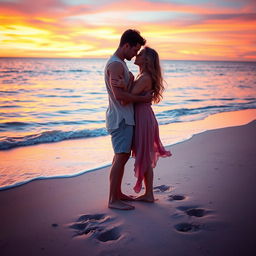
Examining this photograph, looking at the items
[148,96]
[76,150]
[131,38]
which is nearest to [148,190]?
[148,96]

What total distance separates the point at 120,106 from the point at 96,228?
1.42 meters

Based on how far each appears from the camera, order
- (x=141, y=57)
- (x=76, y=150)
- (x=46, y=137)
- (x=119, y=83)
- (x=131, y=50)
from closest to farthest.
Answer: (x=119, y=83), (x=131, y=50), (x=141, y=57), (x=76, y=150), (x=46, y=137)

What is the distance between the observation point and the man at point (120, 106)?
345 cm

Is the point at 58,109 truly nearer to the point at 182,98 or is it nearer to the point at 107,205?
the point at 182,98

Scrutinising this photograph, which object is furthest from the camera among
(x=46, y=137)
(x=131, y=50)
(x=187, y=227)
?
(x=46, y=137)

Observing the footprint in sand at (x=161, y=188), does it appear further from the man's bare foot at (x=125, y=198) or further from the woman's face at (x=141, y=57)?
the woman's face at (x=141, y=57)

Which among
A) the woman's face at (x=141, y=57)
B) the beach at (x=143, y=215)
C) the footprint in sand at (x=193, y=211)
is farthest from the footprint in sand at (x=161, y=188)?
the woman's face at (x=141, y=57)

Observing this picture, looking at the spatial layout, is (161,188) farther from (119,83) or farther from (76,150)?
(76,150)

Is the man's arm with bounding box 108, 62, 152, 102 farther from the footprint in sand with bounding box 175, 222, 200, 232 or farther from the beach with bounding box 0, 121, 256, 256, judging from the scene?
the footprint in sand with bounding box 175, 222, 200, 232

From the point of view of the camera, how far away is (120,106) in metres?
3.59

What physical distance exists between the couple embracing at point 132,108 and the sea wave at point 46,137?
398 cm

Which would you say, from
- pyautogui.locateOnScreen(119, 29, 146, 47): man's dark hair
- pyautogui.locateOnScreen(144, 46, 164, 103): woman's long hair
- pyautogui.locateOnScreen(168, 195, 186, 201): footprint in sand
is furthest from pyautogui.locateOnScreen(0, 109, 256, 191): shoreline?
pyautogui.locateOnScreen(119, 29, 146, 47): man's dark hair

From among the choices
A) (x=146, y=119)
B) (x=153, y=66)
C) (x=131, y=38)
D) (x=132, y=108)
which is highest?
(x=131, y=38)

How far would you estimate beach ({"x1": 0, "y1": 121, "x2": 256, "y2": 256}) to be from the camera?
9.20ft
